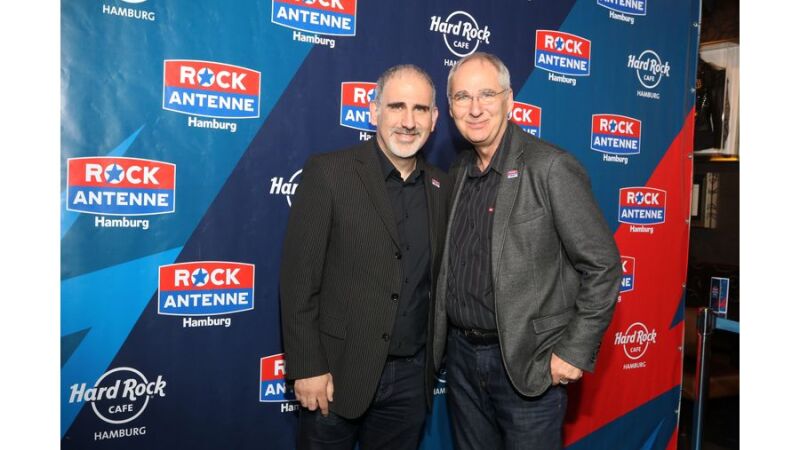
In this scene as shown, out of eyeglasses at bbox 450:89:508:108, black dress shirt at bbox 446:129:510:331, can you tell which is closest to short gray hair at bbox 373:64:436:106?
eyeglasses at bbox 450:89:508:108

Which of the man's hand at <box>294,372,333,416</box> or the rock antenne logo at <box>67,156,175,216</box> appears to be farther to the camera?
the rock antenne logo at <box>67,156,175,216</box>

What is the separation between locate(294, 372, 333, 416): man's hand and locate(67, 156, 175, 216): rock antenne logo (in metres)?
0.90

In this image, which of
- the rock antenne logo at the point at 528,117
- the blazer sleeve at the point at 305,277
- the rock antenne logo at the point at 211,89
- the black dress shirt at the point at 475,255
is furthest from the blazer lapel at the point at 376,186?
the rock antenne logo at the point at 528,117

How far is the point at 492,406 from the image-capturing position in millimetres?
1969

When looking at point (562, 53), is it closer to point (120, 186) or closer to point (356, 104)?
point (356, 104)

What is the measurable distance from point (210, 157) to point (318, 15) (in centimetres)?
78

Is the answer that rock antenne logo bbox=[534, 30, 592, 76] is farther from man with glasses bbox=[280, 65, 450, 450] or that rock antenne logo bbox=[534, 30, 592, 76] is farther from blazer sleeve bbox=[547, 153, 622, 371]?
blazer sleeve bbox=[547, 153, 622, 371]

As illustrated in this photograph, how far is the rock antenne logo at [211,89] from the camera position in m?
2.11

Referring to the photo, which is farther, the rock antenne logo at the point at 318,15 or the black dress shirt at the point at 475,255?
the rock antenne logo at the point at 318,15

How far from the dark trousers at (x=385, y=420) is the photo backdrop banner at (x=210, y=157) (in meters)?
0.53

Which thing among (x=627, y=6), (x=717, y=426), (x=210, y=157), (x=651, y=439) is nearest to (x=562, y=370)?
(x=210, y=157)

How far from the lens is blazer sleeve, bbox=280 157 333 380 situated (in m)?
1.77

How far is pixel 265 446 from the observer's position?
236 cm

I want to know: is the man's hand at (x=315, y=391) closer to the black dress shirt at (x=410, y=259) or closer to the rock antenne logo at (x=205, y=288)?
the black dress shirt at (x=410, y=259)
